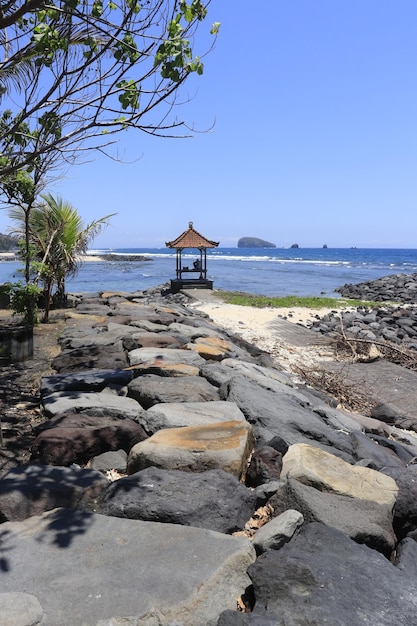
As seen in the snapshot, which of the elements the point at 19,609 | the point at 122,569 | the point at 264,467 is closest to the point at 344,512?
the point at 264,467

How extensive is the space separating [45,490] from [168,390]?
203cm

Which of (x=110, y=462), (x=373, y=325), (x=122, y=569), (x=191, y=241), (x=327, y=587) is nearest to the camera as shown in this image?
(x=327, y=587)

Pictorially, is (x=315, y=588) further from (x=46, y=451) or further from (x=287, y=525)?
(x=46, y=451)

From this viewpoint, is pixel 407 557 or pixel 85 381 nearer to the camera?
pixel 407 557

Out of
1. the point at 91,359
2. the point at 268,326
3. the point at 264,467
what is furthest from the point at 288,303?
the point at 264,467

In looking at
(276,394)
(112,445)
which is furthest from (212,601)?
(276,394)

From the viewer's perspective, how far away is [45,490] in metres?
3.05

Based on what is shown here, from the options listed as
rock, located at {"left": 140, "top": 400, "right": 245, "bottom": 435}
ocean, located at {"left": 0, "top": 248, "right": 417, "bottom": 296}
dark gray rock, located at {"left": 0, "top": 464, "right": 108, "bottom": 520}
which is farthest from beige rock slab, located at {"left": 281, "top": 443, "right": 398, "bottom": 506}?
ocean, located at {"left": 0, "top": 248, "right": 417, "bottom": 296}

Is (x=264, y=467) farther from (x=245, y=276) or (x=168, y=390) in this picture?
(x=245, y=276)

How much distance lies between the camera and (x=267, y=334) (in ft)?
45.2

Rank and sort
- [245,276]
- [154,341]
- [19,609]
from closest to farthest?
[19,609] → [154,341] → [245,276]

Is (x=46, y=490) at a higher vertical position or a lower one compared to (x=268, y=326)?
higher

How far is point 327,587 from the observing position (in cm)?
234

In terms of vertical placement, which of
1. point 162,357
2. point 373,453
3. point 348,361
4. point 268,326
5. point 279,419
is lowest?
point 348,361
